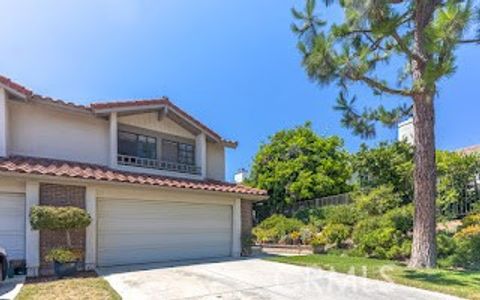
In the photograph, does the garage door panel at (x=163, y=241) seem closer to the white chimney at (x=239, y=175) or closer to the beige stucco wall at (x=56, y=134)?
the beige stucco wall at (x=56, y=134)

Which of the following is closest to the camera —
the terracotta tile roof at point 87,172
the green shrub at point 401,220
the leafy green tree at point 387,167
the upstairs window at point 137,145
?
the terracotta tile roof at point 87,172

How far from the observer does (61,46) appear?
13945 millimetres

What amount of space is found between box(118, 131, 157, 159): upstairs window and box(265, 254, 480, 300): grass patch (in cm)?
695

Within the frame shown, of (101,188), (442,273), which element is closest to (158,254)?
(101,188)

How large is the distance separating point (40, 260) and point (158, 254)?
13.1 feet

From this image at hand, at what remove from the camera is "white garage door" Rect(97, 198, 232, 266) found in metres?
11.8

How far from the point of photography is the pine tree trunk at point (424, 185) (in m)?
10.5

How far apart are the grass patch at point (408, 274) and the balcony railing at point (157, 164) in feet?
18.6

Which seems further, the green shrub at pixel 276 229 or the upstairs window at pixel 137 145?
the green shrub at pixel 276 229

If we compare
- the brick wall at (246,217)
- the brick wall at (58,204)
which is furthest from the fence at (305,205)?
the brick wall at (58,204)

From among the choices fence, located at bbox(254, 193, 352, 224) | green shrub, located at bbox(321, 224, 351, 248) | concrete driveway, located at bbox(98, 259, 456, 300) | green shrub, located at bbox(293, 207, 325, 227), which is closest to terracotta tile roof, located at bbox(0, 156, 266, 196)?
concrete driveway, located at bbox(98, 259, 456, 300)

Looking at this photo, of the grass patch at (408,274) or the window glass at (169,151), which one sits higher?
the window glass at (169,151)

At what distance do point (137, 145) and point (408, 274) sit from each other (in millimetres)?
10861

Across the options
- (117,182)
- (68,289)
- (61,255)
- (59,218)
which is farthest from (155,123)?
(68,289)
